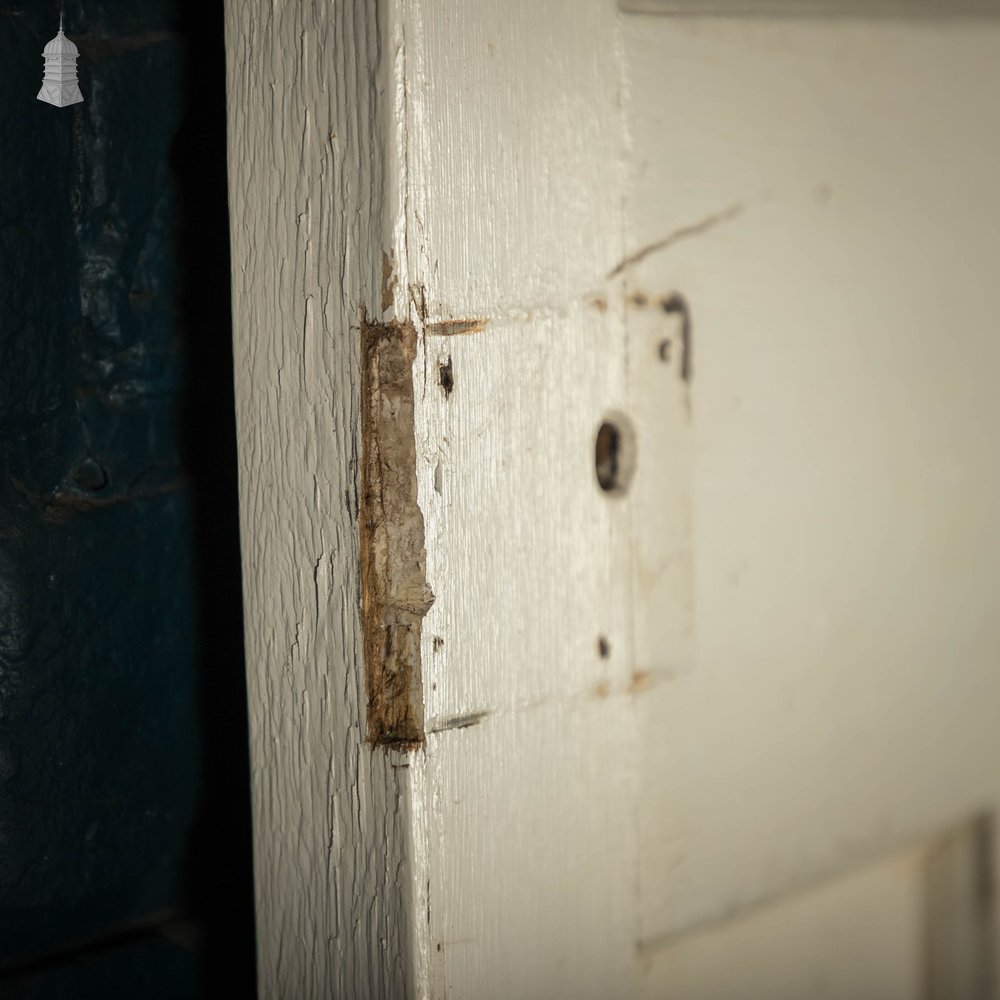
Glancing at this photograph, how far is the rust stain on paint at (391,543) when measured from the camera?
47 cm

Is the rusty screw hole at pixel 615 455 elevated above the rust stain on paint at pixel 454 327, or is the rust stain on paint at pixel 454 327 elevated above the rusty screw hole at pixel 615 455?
the rust stain on paint at pixel 454 327

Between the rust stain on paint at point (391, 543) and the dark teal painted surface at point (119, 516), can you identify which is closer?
the rust stain on paint at point (391, 543)

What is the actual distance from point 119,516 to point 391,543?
25 cm

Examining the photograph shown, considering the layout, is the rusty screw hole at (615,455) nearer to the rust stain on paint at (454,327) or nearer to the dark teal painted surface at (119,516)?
the rust stain on paint at (454,327)

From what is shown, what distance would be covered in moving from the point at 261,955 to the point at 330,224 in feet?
1.33

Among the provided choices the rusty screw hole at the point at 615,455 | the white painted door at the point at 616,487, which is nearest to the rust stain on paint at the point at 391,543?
the white painted door at the point at 616,487

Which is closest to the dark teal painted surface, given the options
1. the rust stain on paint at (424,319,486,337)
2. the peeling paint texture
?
the peeling paint texture

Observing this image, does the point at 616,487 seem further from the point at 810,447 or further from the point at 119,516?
the point at 119,516

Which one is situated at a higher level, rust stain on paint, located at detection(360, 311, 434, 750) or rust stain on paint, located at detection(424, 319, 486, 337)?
rust stain on paint, located at detection(424, 319, 486, 337)

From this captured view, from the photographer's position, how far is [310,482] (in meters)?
0.50

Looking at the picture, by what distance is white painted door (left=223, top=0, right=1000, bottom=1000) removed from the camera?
1.60ft

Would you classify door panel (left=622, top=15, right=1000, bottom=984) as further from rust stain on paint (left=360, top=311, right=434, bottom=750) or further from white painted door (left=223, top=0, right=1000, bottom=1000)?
rust stain on paint (left=360, top=311, right=434, bottom=750)

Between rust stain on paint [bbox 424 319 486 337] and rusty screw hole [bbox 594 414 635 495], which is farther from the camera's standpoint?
rusty screw hole [bbox 594 414 635 495]

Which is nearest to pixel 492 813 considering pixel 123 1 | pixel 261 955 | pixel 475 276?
pixel 261 955
